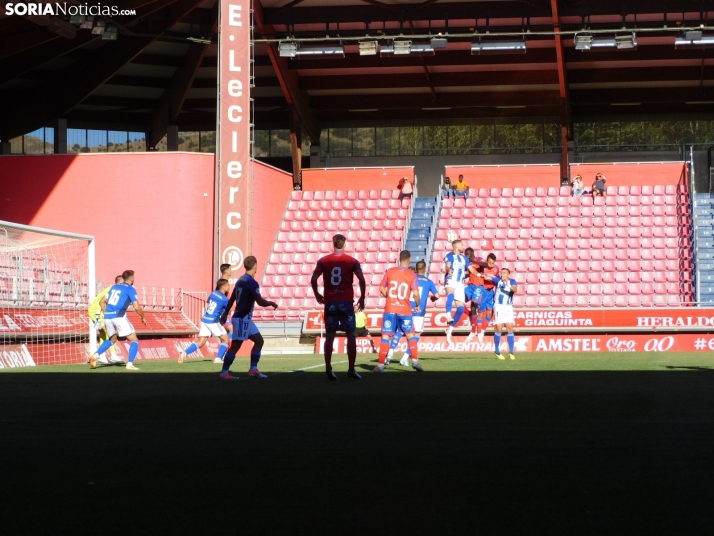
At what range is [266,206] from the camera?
35.1 meters

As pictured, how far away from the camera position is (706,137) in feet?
131

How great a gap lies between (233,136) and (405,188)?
8.78 m

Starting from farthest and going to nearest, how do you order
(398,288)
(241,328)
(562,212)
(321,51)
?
Result: 1. (562,212)
2. (321,51)
3. (398,288)
4. (241,328)

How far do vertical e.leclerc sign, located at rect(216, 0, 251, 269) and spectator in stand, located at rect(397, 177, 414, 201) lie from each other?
8.25m

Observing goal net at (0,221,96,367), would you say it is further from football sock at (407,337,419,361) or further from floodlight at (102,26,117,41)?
football sock at (407,337,419,361)

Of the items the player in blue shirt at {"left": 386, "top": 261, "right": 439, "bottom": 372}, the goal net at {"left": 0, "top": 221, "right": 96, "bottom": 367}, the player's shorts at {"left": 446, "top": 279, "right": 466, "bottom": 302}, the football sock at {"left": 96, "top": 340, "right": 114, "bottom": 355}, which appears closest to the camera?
the player in blue shirt at {"left": 386, "top": 261, "right": 439, "bottom": 372}

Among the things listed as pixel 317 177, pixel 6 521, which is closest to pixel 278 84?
pixel 317 177

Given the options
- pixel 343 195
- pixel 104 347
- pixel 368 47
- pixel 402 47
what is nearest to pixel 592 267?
pixel 402 47

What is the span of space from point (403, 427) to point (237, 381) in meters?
5.97

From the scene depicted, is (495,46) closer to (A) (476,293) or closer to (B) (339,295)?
(A) (476,293)

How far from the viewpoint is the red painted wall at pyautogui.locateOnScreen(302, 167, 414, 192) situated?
3794 centimetres

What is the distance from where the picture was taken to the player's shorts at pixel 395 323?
14.9 meters

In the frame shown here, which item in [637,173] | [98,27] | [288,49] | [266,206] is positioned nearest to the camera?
[98,27]

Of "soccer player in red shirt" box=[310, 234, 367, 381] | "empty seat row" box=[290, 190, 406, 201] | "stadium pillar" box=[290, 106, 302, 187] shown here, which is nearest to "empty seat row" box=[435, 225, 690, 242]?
"empty seat row" box=[290, 190, 406, 201]
